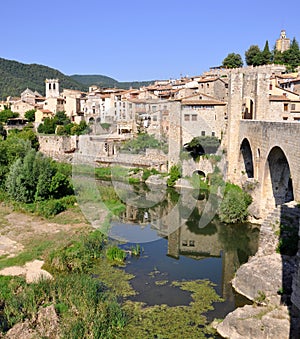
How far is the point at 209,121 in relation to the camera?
25047mm

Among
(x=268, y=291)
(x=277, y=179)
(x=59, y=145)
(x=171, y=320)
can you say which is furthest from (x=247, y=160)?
(x=59, y=145)

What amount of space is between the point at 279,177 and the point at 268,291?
7235 millimetres

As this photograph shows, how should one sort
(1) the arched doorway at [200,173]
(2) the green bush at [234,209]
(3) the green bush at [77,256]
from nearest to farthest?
(3) the green bush at [77,256]
(2) the green bush at [234,209]
(1) the arched doorway at [200,173]

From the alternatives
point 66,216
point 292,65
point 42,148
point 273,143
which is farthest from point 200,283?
point 292,65

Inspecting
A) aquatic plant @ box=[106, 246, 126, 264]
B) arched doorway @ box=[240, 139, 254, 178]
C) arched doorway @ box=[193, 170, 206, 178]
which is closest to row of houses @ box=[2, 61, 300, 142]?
arched doorway @ box=[240, 139, 254, 178]

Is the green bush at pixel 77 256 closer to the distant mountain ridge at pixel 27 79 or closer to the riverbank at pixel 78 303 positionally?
the riverbank at pixel 78 303

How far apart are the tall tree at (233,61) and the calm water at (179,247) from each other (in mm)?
28514

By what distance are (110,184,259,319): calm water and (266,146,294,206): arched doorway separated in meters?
1.62

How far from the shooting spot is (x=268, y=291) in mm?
10086

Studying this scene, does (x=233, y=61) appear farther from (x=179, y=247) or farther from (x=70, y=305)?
(x=70, y=305)

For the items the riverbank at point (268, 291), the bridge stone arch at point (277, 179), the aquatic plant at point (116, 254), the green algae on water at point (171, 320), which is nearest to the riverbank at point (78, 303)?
the green algae on water at point (171, 320)

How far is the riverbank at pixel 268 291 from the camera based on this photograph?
850cm

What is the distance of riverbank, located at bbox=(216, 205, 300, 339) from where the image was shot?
27.9ft

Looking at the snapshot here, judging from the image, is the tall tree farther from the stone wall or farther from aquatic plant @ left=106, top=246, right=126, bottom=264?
aquatic plant @ left=106, top=246, right=126, bottom=264
